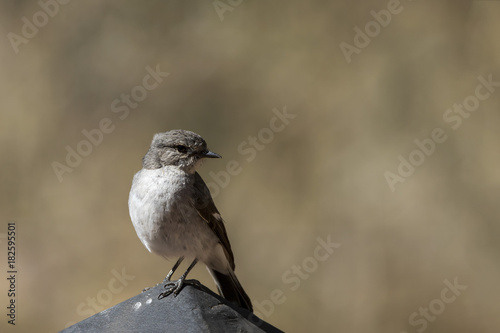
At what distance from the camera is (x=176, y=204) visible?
438 cm

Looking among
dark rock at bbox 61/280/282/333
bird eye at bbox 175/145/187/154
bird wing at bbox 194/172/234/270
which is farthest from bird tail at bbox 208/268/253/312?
dark rock at bbox 61/280/282/333

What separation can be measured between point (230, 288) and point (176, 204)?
1065mm

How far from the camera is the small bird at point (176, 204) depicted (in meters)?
4.37

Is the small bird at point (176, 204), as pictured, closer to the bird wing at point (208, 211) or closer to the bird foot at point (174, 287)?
the bird wing at point (208, 211)

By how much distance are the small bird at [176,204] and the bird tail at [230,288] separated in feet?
1.02

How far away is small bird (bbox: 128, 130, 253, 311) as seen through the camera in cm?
437

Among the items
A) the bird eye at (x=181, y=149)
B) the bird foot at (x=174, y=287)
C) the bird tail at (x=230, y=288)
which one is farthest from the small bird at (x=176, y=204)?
the bird foot at (x=174, y=287)

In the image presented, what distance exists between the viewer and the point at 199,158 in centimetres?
457

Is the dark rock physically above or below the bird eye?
below

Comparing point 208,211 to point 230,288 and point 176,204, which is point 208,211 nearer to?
point 176,204

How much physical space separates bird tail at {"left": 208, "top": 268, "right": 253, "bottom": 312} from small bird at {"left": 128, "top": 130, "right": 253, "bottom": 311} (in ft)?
1.02

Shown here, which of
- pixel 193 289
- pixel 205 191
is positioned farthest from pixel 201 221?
pixel 193 289

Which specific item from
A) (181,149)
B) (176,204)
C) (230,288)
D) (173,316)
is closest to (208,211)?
(176,204)

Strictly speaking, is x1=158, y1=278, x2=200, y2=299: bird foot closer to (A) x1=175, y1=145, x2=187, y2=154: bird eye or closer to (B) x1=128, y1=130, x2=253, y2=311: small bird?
(B) x1=128, y1=130, x2=253, y2=311: small bird
